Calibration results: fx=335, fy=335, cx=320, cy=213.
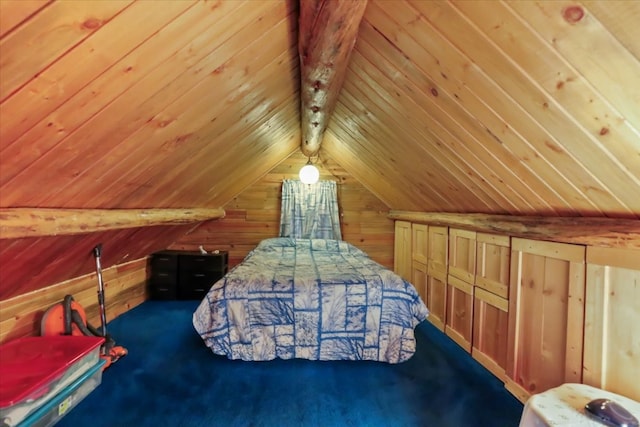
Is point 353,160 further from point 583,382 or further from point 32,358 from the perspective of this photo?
point 32,358

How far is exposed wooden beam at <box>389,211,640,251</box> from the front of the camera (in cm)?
151

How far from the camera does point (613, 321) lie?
1.62 meters

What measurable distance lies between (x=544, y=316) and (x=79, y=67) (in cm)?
262

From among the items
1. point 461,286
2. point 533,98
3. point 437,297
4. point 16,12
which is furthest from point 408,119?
point 437,297

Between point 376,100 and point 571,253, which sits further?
point 376,100

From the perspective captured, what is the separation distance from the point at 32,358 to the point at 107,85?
62.5 inches

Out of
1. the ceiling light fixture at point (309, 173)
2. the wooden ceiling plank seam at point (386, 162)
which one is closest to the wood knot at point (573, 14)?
the wooden ceiling plank seam at point (386, 162)

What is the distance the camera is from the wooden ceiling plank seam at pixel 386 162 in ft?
9.53

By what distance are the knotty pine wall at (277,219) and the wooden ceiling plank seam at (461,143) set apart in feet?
9.90

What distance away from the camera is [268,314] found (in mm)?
2672

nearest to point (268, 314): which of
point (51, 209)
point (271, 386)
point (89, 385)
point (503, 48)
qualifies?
point (271, 386)

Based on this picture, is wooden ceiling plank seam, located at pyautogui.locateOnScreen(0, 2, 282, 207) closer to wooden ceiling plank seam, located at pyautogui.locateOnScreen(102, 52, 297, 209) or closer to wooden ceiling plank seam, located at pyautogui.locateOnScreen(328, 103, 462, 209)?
wooden ceiling plank seam, located at pyautogui.locateOnScreen(102, 52, 297, 209)

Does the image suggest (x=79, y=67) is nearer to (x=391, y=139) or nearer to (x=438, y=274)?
(x=391, y=139)

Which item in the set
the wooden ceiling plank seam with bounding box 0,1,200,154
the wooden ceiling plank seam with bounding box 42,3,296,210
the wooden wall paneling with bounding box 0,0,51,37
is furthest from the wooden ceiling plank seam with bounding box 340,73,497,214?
the wooden wall paneling with bounding box 0,0,51,37
